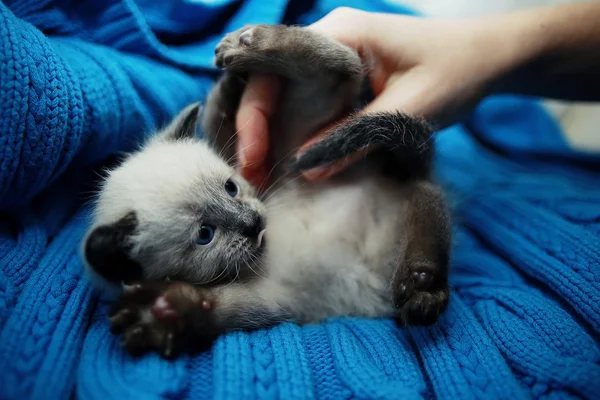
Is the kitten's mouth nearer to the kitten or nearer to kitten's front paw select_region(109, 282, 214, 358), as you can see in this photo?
the kitten

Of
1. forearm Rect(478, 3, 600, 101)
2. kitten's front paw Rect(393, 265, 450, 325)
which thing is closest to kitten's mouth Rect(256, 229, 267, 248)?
kitten's front paw Rect(393, 265, 450, 325)

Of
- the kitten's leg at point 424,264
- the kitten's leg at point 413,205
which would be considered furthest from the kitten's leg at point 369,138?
the kitten's leg at point 424,264

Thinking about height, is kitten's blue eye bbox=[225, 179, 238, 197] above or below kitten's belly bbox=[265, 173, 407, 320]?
above

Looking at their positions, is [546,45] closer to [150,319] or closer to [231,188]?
[231,188]

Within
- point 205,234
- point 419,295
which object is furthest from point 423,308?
point 205,234

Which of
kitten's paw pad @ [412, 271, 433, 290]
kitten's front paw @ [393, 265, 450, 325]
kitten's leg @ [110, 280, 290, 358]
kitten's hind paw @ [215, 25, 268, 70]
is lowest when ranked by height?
kitten's leg @ [110, 280, 290, 358]

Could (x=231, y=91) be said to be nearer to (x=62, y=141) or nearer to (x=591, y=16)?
(x=62, y=141)

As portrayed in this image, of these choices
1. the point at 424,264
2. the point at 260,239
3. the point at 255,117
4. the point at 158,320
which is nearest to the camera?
the point at 158,320
